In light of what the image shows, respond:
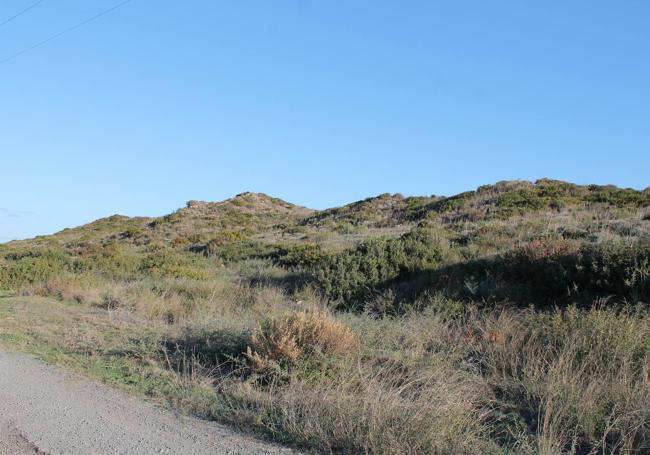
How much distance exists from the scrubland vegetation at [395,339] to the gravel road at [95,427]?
34cm

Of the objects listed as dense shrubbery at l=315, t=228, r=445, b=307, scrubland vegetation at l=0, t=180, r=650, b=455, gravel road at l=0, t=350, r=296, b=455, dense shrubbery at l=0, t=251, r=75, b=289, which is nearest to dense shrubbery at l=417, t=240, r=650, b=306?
scrubland vegetation at l=0, t=180, r=650, b=455

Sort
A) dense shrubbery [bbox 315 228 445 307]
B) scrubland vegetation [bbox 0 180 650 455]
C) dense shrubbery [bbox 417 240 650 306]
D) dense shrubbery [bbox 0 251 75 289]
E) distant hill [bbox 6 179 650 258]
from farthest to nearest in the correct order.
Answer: distant hill [bbox 6 179 650 258] → dense shrubbery [bbox 0 251 75 289] → dense shrubbery [bbox 315 228 445 307] → dense shrubbery [bbox 417 240 650 306] → scrubland vegetation [bbox 0 180 650 455]

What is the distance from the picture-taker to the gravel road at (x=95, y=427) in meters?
4.71

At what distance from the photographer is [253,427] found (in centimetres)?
532

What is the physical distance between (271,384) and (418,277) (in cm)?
782

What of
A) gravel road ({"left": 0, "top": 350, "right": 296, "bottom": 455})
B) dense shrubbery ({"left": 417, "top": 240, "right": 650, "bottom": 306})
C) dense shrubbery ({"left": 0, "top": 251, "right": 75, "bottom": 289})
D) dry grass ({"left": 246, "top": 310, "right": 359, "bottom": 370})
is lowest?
gravel road ({"left": 0, "top": 350, "right": 296, "bottom": 455})

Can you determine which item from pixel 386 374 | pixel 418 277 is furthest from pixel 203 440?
pixel 418 277

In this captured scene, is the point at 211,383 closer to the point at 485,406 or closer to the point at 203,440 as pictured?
the point at 203,440

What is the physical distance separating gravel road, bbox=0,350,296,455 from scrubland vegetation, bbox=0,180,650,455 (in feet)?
1.11

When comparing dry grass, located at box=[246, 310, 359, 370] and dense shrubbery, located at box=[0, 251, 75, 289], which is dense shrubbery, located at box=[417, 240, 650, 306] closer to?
dry grass, located at box=[246, 310, 359, 370]

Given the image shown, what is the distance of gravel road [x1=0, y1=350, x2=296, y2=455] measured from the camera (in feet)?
15.5

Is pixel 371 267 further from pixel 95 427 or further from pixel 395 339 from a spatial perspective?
pixel 95 427

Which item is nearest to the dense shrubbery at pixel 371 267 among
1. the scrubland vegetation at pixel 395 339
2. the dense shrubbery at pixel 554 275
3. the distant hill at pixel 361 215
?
the scrubland vegetation at pixel 395 339

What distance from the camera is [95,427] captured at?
17.0ft
